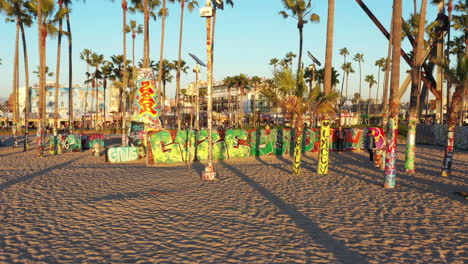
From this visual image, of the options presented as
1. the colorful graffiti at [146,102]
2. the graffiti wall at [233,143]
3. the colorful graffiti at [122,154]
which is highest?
the colorful graffiti at [146,102]

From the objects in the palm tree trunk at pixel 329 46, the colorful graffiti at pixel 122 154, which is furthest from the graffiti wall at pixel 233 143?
the palm tree trunk at pixel 329 46

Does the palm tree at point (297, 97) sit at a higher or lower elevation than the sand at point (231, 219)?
higher

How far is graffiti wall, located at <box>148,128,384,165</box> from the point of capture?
18.9 meters

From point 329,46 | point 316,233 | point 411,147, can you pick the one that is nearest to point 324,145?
point 411,147

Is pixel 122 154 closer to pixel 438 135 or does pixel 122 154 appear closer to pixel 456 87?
pixel 456 87

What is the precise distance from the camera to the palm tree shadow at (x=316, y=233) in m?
5.91

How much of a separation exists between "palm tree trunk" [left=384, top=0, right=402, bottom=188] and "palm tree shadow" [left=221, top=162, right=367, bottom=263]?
4.06m

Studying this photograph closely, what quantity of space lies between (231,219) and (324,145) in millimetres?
7895

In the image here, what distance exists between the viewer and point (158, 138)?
1872 centimetres

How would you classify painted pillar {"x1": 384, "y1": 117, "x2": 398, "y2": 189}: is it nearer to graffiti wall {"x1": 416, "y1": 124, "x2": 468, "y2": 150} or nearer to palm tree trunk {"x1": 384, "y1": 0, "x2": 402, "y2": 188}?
palm tree trunk {"x1": 384, "y1": 0, "x2": 402, "y2": 188}

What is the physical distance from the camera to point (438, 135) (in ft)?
104

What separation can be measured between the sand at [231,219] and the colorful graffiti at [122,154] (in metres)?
5.24

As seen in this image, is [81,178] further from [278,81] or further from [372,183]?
[372,183]

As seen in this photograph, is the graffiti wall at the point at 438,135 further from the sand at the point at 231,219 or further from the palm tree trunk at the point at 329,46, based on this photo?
the palm tree trunk at the point at 329,46
